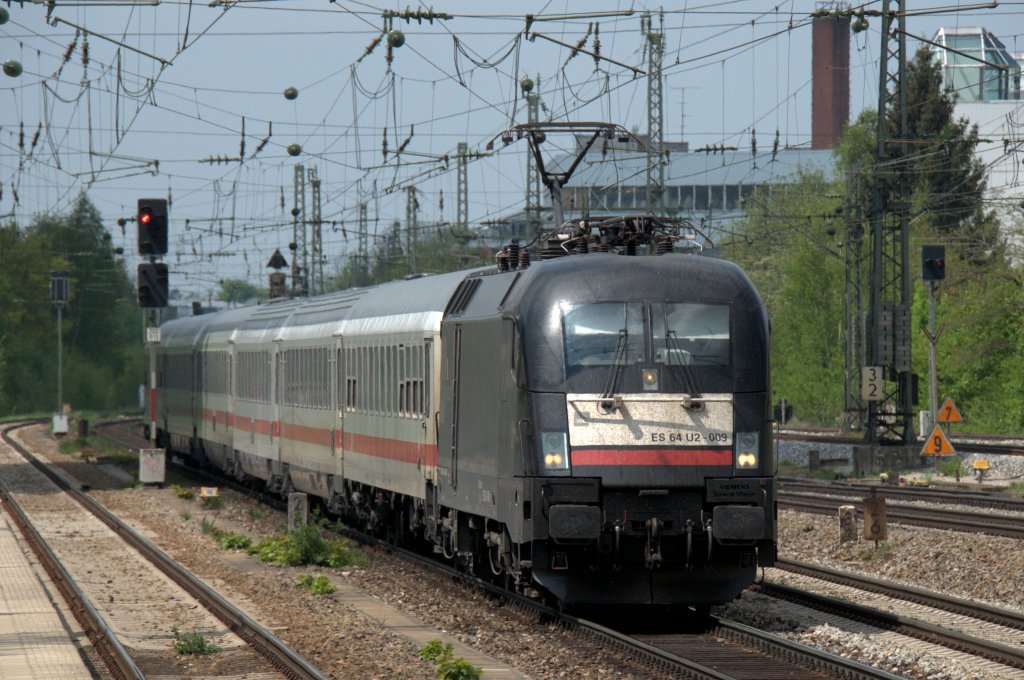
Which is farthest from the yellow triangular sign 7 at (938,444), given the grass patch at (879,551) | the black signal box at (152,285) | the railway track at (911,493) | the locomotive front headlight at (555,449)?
the locomotive front headlight at (555,449)

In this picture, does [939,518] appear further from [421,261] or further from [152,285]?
[421,261]

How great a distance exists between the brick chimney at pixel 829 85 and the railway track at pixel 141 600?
86556 mm

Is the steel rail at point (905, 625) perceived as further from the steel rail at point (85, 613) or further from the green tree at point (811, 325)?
the green tree at point (811, 325)

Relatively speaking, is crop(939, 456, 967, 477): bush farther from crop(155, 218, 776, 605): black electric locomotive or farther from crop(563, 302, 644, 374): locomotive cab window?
crop(563, 302, 644, 374): locomotive cab window

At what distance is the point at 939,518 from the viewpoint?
2217 centimetres

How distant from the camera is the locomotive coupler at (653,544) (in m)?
12.6

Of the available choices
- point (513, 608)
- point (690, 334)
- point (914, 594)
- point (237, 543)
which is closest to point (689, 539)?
point (690, 334)

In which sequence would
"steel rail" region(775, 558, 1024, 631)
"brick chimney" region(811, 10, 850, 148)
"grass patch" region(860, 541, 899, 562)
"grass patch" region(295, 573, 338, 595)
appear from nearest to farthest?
"steel rail" region(775, 558, 1024, 631) < "grass patch" region(295, 573, 338, 595) < "grass patch" region(860, 541, 899, 562) < "brick chimney" region(811, 10, 850, 148)

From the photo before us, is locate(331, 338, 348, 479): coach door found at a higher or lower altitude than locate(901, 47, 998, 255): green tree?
lower

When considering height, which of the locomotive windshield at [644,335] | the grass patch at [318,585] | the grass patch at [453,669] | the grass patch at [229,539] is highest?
the locomotive windshield at [644,335]

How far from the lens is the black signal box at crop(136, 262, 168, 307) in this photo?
29.9m

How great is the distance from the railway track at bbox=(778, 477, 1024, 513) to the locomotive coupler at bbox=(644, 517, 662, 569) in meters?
11.2

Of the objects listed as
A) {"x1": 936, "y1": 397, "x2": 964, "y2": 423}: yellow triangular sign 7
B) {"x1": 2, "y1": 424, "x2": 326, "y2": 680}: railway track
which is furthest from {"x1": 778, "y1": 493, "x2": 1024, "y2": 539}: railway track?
{"x1": 2, "y1": 424, "x2": 326, "y2": 680}: railway track

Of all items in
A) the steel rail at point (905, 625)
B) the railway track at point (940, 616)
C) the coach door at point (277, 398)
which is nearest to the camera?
the steel rail at point (905, 625)
